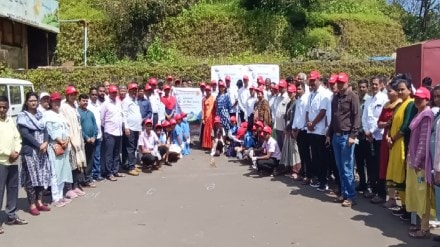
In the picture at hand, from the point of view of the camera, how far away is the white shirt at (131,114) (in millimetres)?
11164

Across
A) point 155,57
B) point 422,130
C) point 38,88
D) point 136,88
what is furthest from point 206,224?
point 155,57

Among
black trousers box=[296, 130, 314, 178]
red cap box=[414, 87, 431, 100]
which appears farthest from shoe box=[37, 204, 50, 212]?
red cap box=[414, 87, 431, 100]

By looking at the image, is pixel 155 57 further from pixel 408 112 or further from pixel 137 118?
pixel 408 112

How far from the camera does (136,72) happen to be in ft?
60.4

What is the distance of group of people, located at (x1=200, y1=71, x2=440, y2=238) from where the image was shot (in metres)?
6.52

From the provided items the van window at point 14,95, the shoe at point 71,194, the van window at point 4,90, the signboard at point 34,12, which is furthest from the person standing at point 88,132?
the signboard at point 34,12

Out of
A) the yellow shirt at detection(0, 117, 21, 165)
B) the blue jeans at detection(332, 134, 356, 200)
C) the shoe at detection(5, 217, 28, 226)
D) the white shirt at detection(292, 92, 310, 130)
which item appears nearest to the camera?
the yellow shirt at detection(0, 117, 21, 165)

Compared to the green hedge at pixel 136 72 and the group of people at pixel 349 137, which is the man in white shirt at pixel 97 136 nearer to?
the group of people at pixel 349 137

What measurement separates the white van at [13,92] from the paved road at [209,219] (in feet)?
17.3

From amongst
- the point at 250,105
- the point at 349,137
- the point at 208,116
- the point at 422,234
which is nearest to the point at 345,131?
the point at 349,137

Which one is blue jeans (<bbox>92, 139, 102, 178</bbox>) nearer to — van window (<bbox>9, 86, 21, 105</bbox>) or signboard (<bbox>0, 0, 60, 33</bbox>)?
van window (<bbox>9, 86, 21, 105</bbox>)

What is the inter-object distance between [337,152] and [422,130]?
196 cm

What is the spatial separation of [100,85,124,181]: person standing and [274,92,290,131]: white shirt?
3.23 metres

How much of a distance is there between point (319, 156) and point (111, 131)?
402 centimetres
